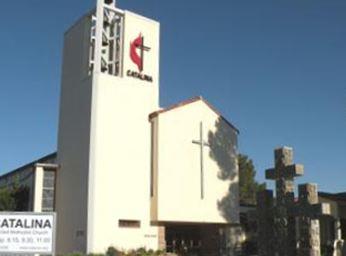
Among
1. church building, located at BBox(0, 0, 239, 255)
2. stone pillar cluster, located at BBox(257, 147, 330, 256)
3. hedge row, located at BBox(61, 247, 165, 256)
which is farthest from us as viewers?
church building, located at BBox(0, 0, 239, 255)

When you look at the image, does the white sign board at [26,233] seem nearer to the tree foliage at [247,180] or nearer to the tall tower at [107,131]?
the tall tower at [107,131]

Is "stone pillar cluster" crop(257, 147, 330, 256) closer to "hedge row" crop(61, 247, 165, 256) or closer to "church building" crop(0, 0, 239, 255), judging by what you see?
"hedge row" crop(61, 247, 165, 256)

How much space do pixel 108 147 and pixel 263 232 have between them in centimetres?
1000

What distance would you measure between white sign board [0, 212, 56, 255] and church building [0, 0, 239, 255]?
1351cm

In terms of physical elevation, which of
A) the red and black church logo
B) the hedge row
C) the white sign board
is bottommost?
the hedge row

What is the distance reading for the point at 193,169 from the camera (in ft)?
117

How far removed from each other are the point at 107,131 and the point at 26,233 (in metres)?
15.4

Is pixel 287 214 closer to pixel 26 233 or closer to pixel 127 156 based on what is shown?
pixel 127 156

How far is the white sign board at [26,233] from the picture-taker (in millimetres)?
18016

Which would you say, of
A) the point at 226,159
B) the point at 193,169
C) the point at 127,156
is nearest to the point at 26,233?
the point at 127,156

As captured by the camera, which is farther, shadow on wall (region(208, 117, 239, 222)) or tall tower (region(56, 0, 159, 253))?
shadow on wall (region(208, 117, 239, 222))

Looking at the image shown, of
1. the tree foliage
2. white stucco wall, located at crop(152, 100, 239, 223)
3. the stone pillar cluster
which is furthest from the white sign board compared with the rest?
the tree foliage

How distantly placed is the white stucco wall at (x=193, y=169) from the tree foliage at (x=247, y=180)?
27.2 m

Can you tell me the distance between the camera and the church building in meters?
32.7
